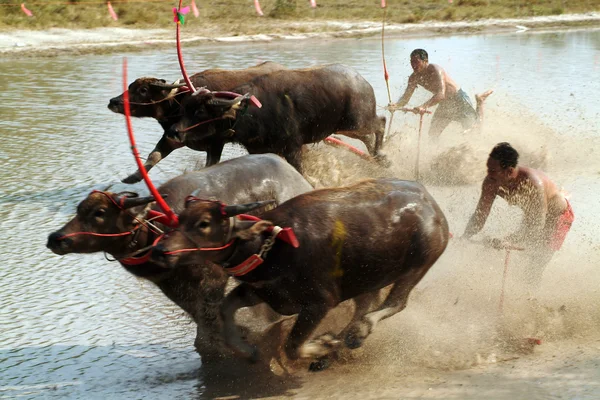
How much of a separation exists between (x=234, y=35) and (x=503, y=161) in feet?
58.7

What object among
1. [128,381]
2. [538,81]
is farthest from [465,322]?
[538,81]

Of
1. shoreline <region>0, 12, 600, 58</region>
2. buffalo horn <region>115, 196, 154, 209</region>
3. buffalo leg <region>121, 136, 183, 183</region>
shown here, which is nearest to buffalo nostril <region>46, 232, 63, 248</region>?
buffalo horn <region>115, 196, 154, 209</region>

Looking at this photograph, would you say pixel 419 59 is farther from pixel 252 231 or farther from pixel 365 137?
pixel 252 231

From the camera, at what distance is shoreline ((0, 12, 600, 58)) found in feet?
69.5

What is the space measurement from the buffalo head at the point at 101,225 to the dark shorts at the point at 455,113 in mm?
7177

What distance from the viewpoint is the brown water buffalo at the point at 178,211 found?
579 centimetres

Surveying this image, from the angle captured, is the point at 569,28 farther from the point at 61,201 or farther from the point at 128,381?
the point at 128,381

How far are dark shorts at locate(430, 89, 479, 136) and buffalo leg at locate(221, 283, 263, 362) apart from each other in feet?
22.0

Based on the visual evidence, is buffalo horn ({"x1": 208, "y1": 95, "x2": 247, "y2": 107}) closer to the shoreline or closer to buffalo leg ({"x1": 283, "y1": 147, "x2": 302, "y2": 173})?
buffalo leg ({"x1": 283, "y1": 147, "x2": 302, "y2": 173})

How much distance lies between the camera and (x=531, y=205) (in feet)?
24.4

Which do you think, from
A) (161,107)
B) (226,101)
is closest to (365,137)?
(226,101)

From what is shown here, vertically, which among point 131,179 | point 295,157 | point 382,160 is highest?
point 131,179

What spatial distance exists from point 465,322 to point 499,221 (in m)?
2.12

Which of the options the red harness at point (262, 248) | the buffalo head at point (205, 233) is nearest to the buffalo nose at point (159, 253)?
the buffalo head at point (205, 233)
